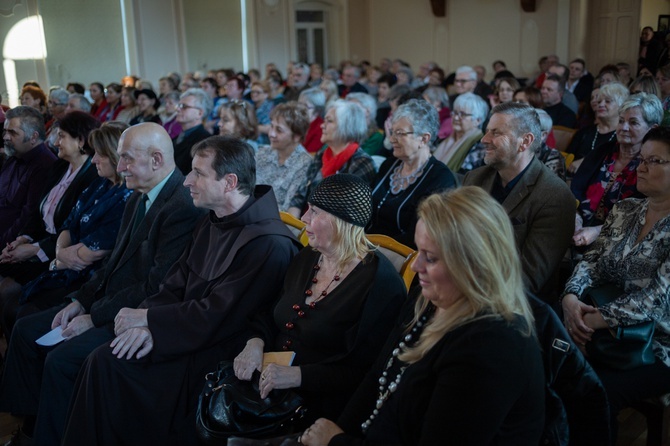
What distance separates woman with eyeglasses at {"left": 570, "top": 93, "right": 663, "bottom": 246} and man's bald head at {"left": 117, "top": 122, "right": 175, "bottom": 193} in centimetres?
197

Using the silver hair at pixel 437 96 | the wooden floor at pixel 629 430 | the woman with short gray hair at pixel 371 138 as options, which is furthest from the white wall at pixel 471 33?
the wooden floor at pixel 629 430

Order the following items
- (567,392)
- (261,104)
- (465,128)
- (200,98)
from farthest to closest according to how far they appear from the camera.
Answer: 1. (261,104)
2. (200,98)
3. (465,128)
4. (567,392)

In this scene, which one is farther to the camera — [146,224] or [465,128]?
[465,128]

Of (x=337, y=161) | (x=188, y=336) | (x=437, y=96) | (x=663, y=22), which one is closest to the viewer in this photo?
(x=188, y=336)

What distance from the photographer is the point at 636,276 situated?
245 centimetres

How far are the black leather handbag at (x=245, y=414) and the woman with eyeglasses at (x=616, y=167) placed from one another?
1672mm

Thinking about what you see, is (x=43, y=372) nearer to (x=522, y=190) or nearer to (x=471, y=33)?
(x=522, y=190)

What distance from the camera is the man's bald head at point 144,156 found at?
119 inches

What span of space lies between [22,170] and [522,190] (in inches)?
130

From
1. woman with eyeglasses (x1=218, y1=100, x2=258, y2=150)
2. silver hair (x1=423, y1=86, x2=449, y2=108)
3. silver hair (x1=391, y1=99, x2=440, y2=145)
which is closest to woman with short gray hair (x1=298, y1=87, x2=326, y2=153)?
woman with eyeglasses (x1=218, y1=100, x2=258, y2=150)

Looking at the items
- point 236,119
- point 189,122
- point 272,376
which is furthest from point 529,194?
point 189,122

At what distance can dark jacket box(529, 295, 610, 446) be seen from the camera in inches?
65.7

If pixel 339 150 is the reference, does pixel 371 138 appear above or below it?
below

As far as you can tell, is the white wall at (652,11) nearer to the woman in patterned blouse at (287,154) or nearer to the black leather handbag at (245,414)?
the woman in patterned blouse at (287,154)
